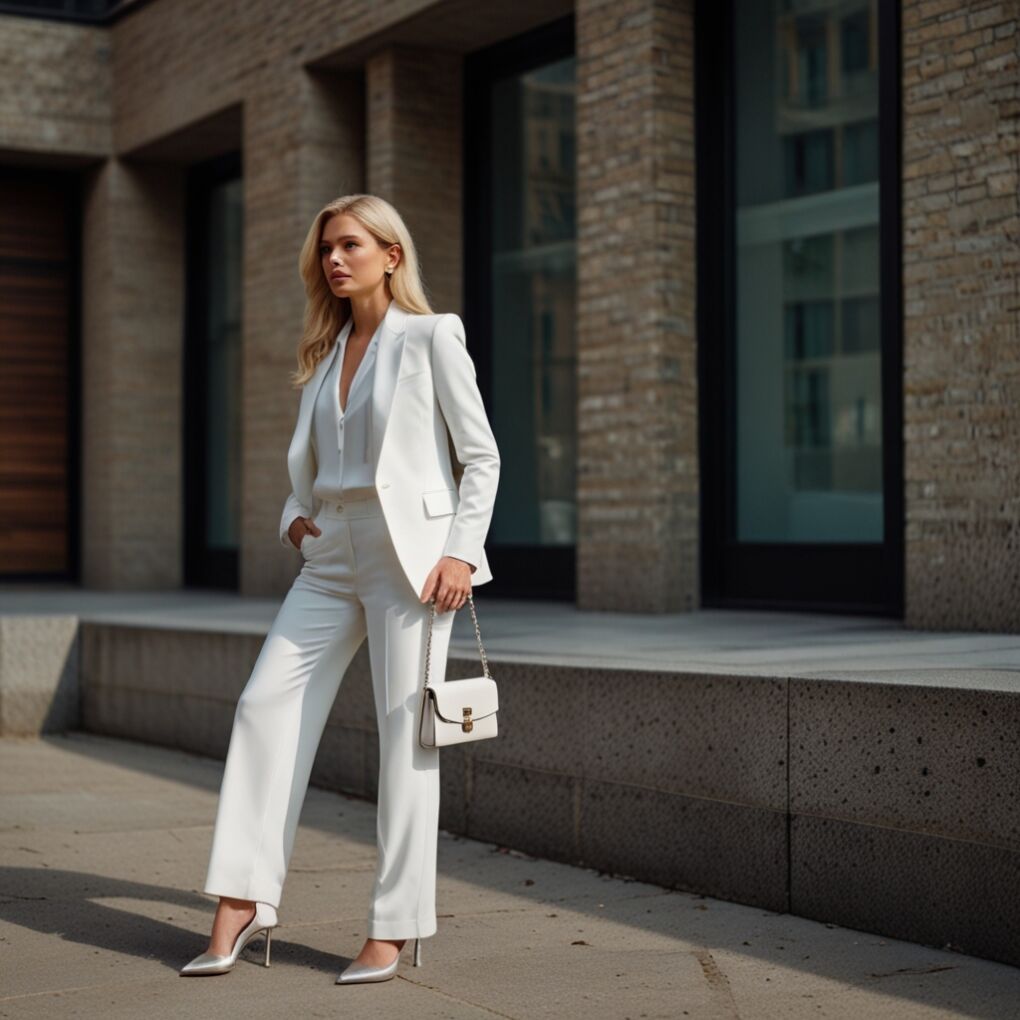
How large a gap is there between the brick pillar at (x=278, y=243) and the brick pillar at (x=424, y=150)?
0.75 meters

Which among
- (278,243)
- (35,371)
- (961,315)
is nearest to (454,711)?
(961,315)

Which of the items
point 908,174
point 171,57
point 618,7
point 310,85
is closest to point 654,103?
point 618,7

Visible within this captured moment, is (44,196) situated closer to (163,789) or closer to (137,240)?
(137,240)

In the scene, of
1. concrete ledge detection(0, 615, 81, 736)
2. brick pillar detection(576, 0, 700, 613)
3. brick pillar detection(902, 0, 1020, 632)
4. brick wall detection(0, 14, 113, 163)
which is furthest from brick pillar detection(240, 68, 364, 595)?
brick pillar detection(902, 0, 1020, 632)

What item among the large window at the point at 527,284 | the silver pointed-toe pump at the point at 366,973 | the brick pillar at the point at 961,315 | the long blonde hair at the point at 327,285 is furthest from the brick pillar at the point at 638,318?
the silver pointed-toe pump at the point at 366,973

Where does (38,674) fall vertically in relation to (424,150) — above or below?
below

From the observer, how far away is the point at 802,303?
1016 cm

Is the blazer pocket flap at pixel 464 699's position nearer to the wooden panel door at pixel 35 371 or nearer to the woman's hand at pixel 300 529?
the woman's hand at pixel 300 529

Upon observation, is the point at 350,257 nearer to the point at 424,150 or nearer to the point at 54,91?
the point at 424,150

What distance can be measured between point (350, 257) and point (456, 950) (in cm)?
200

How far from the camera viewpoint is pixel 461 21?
1201 cm

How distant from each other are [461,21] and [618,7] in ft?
6.36

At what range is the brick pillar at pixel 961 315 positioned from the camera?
26.1 feet

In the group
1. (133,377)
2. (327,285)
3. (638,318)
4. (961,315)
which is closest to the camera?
(327,285)
